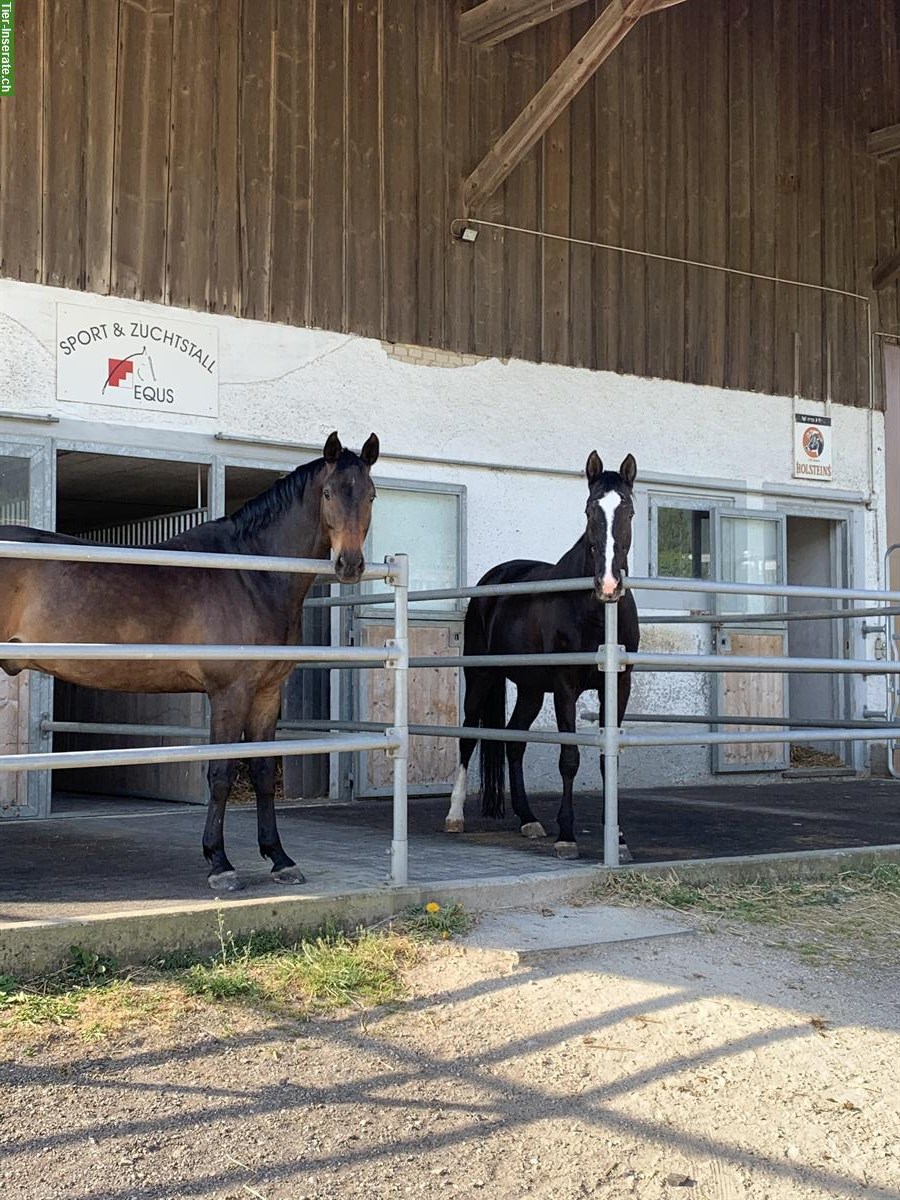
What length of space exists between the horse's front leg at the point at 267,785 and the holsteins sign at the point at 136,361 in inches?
132

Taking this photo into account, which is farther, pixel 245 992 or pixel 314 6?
pixel 314 6

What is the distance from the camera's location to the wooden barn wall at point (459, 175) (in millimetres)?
7746

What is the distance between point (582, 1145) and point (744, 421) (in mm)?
8853

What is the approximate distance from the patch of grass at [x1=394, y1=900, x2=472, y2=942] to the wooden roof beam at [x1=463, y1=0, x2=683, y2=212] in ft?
20.3

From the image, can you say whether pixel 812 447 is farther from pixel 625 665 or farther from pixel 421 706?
pixel 625 665

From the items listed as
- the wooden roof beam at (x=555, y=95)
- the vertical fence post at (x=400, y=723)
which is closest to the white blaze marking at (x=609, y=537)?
the vertical fence post at (x=400, y=723)

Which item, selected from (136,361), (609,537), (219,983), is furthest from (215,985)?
(136,361)

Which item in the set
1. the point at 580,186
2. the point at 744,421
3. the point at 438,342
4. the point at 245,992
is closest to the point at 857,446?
the point at 744,421

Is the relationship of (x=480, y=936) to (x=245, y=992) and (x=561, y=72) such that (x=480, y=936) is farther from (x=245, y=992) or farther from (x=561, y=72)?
(x=561, y=72)

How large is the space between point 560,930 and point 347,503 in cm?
175

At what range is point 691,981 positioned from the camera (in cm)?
400

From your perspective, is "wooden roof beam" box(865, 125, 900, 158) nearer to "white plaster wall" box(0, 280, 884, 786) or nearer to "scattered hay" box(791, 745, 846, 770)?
"white plaster wall" box(0, 280, 884, 786)

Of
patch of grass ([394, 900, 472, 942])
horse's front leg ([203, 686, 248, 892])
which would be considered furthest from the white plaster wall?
patch of grass ([394, 900, 472, 942])

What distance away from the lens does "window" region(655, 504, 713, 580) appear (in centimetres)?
1033
